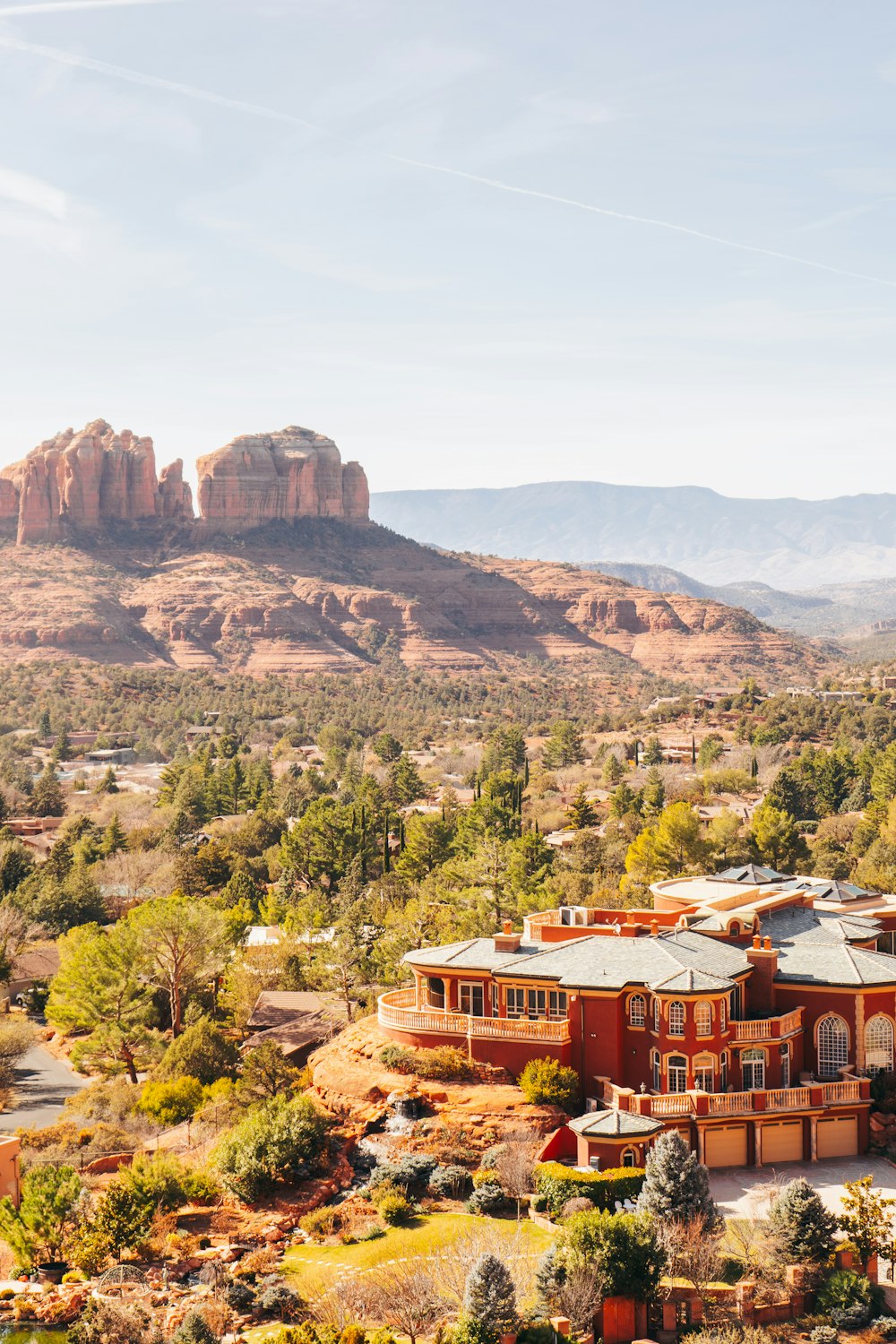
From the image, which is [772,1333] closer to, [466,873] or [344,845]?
[466,873]

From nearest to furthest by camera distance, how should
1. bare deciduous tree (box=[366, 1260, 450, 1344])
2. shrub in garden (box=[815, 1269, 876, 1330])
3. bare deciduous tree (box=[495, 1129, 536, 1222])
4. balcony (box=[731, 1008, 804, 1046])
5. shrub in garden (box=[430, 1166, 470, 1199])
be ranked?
1. bare deciduous tree (box=[366, 1260, 450, 1344])
2. shrub in garden (box=[815, 1269, 876, 1330])
3. bare deciduous tree (box=[495, 1129, 536, 1222])
4. shrub in garden (box=[430, 1166, 470, 1199])
5. balcony (box=[731, 1008, 804, 1046])

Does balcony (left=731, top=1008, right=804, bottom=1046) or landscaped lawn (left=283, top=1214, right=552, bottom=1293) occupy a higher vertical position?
balcony (left=731, top=1008, right=804, bottom=1046)

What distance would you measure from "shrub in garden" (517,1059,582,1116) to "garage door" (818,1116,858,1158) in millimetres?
5944

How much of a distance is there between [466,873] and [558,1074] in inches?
959

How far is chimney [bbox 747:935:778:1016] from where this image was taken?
37.8m

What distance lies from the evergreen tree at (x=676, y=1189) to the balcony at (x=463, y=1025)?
559 cm

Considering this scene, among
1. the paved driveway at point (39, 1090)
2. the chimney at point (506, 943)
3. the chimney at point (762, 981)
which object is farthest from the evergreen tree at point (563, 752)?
the chimney at point (762, 981)

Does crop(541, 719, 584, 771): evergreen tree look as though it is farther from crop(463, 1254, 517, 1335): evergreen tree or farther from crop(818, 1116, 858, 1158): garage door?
crop(463, 1254, 517, 1335): evergreen tree

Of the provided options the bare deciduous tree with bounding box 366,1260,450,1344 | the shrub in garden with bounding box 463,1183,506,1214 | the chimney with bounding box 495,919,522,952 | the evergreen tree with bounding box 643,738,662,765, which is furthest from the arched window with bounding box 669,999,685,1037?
the evergreen tree with bounding box 643,738,662,765

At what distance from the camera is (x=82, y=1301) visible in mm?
29875

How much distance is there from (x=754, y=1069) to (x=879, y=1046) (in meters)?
3.71

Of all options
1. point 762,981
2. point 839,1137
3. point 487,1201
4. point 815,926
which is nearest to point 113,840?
point 815,926

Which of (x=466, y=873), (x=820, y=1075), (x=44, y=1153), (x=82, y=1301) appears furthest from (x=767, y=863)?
(x=82, y=1301)

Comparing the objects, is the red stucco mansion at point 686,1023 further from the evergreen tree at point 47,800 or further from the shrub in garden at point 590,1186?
the evergreen tree at point 47,800
